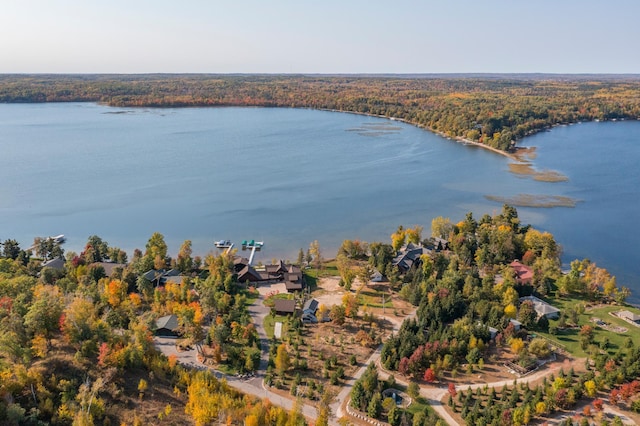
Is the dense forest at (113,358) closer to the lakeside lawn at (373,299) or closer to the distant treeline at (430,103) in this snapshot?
the lakeside lawn at (373,299)

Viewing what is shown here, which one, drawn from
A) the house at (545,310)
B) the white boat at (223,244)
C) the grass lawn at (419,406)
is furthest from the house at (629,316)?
the white boat at (223,244)

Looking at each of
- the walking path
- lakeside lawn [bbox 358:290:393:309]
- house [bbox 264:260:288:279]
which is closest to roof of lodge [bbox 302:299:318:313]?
lakeside lawn [bbox 358:290:393:309]

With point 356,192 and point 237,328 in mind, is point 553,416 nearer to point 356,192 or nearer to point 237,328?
point 237,328

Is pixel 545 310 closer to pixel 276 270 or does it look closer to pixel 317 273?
pixel 317 273

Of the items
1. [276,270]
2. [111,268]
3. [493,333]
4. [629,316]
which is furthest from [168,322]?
[629,316]

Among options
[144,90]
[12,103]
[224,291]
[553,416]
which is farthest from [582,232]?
[12,103]

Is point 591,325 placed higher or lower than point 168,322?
lower
